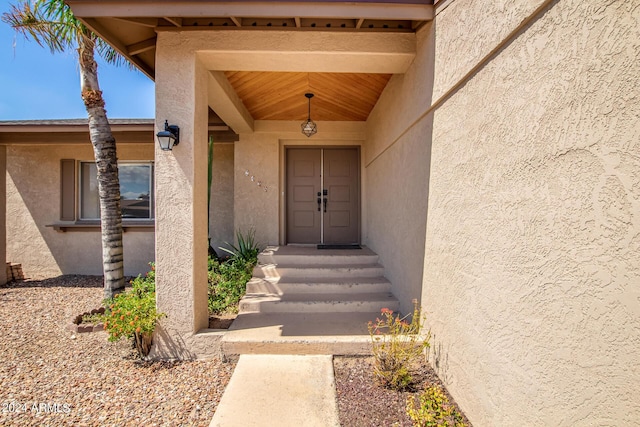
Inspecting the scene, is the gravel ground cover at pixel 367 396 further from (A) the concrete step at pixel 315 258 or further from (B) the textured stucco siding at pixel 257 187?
(B) the textured stucco siding at pixel 257 187

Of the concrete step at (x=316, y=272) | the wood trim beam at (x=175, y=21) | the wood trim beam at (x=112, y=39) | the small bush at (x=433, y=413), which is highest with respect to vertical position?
the wood trim beam at (x=175, y=21)

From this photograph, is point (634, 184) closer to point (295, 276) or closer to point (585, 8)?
point (585, 8)

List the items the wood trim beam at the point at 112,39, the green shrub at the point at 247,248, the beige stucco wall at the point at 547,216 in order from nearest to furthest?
the beige stucco wall at the point at 547,216, the wood trim beam at the point at 112,39, the green shrub at the point at 247,248

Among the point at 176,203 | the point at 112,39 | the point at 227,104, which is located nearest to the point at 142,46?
the point at 112,39

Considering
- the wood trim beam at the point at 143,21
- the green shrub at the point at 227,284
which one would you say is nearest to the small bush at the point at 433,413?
the green shrub at the point at 227,284

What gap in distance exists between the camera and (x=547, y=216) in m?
1.60

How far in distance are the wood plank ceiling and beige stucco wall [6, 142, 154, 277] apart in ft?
12.7

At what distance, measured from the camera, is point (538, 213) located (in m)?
1.66

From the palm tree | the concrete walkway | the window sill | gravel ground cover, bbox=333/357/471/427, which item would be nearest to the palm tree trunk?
the palm tree

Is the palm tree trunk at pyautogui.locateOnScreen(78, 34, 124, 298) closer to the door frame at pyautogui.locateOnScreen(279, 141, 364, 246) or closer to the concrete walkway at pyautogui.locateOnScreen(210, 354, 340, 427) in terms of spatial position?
the concrete walkway at pyautogui.locateOnScreen(210, 354, 340, 427)

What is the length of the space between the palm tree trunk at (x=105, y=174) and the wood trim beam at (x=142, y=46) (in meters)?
1.57

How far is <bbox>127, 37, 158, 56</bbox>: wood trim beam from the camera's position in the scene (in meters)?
3.52

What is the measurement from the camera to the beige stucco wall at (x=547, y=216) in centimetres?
124

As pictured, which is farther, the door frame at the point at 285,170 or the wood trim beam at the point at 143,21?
the door frame at the point at 285,170
